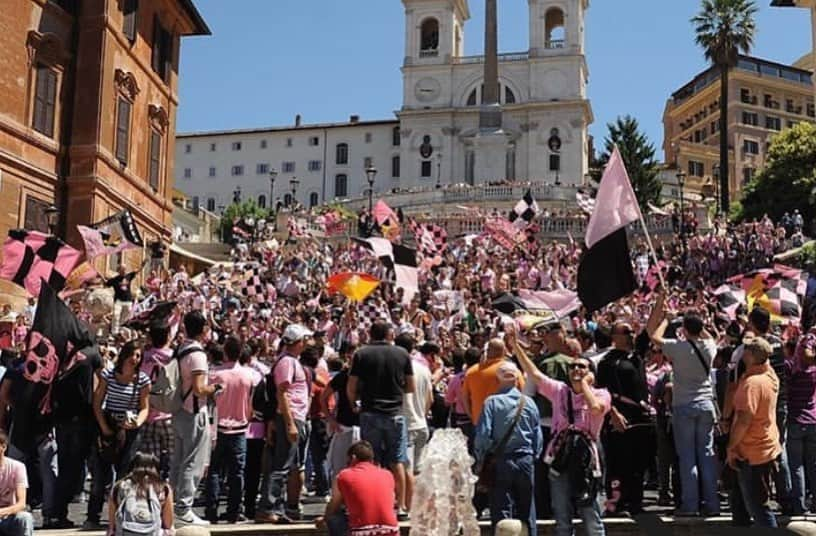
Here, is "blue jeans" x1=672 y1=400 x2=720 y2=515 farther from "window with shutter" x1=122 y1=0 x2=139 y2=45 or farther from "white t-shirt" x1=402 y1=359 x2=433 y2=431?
"window with shutter" x1=122 y1=0 x2=139 y2=45

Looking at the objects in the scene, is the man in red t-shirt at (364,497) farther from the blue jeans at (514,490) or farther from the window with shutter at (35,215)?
the window with shutter at (35,215)

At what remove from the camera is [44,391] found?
984cm

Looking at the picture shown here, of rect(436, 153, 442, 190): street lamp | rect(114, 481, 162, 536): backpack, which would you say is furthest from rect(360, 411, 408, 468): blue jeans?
rect(436, 153, 442, 190): street lamp

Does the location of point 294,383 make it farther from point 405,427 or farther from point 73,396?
point 73,396

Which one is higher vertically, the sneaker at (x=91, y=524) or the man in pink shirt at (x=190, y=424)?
the man in pink shirt at (x=190, y=424)

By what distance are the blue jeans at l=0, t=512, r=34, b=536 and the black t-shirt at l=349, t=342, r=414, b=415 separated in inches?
127

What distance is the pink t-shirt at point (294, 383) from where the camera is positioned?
9.69 meters

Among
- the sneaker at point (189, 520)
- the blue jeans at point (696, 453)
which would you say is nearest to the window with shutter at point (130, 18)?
the sneaker at point (189, 520)

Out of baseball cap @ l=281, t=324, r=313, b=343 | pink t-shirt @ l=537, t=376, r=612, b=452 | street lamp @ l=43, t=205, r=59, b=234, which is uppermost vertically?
street lamp @ l=43, t=205, r=59, b=234

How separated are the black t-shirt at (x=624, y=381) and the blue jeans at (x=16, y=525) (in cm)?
548

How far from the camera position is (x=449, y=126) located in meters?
91.3

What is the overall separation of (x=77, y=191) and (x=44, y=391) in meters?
19.9

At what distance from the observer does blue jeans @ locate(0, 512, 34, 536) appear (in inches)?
309

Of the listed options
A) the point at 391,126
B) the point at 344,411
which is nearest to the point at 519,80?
the point at 391,126
